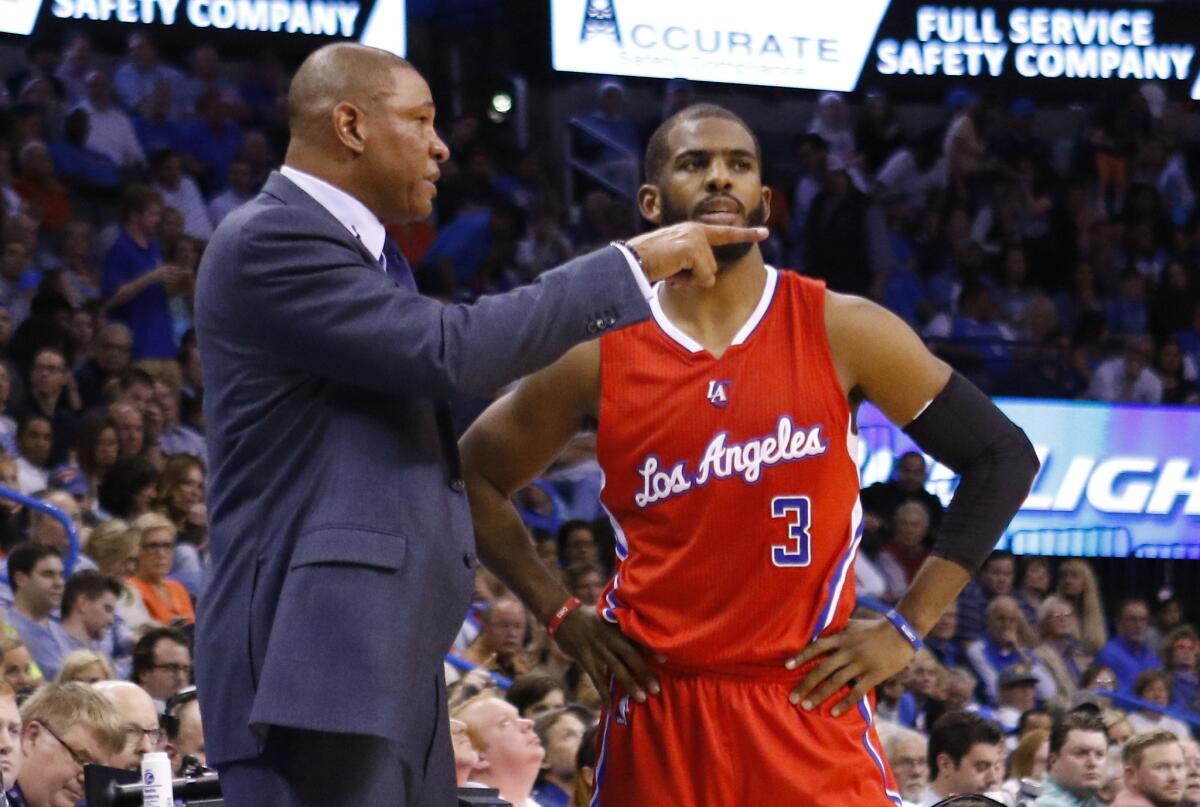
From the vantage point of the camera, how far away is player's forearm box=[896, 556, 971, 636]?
382 cm

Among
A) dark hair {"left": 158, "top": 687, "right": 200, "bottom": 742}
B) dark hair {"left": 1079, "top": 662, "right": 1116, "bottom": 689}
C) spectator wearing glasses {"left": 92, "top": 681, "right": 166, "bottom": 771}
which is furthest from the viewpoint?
dark hair {"left": 1079, "top": 662, "right": 1116, "bottom": 689}

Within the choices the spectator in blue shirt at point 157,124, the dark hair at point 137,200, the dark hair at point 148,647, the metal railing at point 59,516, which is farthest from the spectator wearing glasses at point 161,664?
the spectator in blue shirt at point 157,124

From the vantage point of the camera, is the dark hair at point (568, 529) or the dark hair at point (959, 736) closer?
the dark hair at point (959, 736)

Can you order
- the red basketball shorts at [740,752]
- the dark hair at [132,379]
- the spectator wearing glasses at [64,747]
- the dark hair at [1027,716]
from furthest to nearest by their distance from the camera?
the dark hair at [132,379] < the dark hair at [1027,716] < the spectator wearing glasses at [64,747] < the red basketball shorts at [740,752]

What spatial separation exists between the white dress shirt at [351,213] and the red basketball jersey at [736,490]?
0.63 metres

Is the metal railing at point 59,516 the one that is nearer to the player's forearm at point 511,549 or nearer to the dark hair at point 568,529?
the dark hair at point 568,529

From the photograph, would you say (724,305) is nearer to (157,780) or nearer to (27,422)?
(157,780)

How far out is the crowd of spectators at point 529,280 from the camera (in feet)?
22.9

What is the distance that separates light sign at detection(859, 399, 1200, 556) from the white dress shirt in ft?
31.3

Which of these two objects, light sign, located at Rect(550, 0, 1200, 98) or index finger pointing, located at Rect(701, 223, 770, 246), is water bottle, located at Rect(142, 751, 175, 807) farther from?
light sign, located at Rect(550, 0, 1200, 98)

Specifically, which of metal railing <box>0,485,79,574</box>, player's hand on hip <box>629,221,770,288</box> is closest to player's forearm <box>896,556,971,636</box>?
player's hand on hip <box>629,221,770,288</box>

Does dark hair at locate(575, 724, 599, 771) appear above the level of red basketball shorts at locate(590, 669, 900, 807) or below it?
below

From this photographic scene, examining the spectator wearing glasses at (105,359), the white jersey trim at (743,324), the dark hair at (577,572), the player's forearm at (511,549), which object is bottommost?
the dark hair at (577,572)

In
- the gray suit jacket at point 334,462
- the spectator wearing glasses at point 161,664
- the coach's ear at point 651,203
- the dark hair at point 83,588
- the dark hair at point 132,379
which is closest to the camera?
the gray suit jacket at point 334,462
